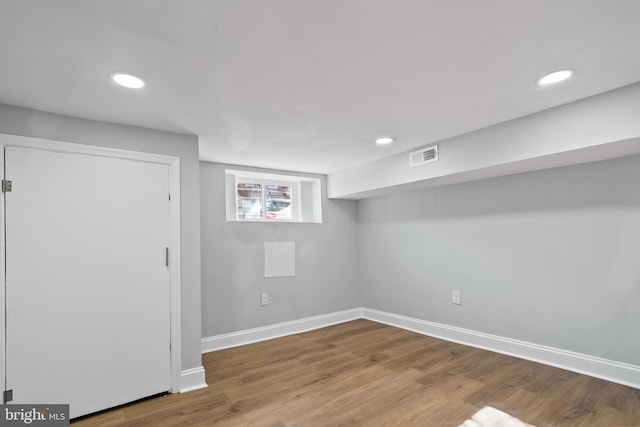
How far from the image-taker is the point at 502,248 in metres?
3.20

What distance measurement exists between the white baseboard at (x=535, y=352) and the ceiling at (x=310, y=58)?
6.79 ft

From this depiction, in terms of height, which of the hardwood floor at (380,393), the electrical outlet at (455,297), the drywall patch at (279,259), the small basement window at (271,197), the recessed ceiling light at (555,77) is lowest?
the hardwood floor at (380,393)

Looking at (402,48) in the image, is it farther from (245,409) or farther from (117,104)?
(245,409)

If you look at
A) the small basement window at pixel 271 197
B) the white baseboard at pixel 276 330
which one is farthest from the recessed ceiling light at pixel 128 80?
the white baseboard at pixel 276 330

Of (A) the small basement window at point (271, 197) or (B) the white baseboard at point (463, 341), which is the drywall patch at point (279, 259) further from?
(B) the white baseboard at point (463, 341)

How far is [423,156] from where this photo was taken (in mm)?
3211

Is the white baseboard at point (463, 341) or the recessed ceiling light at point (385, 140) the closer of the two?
the white baseboard at point (463, 341)

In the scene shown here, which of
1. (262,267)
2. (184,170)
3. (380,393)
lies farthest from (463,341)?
(184,170)

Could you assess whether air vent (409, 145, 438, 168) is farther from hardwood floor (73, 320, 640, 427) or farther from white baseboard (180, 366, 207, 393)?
white baseboard (180, 366, 207, 393)

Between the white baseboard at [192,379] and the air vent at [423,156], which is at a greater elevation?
the air vent at [423,156]

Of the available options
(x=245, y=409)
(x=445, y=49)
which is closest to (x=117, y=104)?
(x=445, y=49)

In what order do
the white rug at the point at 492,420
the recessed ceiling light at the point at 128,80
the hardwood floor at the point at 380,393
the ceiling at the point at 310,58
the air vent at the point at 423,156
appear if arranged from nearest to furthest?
the ceiling at the point at 310,58, the recessed ceiling light at the point at 128,80, the white rug at the point at 492,420, the hardwood floor at the point at 380,393, the air vent at the point at 423,156

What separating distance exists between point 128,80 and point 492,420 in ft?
9.88

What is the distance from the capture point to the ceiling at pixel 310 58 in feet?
4.26
